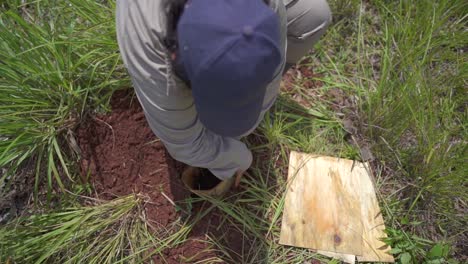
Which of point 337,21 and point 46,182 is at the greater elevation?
point 337,21

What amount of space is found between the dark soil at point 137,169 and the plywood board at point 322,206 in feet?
0.86

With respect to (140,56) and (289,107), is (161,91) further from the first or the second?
(289,107)

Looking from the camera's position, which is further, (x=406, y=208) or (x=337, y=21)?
(x=337, y=21)

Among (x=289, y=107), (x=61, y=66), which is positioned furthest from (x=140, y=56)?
(x=289, y=107)

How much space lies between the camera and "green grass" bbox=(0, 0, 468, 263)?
3.98 ft

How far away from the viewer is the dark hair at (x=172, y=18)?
0.70 m

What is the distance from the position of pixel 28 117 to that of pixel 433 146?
1.60 m

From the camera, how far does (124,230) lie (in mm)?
1260

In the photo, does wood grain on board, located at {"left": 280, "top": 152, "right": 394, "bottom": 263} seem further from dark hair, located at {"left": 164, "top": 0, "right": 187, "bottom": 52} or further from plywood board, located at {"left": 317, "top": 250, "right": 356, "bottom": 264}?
dark hair, located at {"left": 164, "top": 0, "right": 187, "bottom": 52}

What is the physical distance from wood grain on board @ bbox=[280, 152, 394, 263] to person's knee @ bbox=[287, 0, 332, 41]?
0.52 m

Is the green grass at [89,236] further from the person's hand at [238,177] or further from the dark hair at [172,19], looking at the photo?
the dark hair at [172,19]

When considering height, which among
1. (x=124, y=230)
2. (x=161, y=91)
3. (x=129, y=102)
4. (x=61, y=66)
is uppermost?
(x=161, y=91)

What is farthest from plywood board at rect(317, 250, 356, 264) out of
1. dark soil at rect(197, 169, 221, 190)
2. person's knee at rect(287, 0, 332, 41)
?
person's knee at rect(287, 0, 332, 41)

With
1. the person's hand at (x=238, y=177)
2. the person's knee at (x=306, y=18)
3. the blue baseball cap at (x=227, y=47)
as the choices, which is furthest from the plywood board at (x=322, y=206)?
the blue baseball cap at (x=227, y=47)
